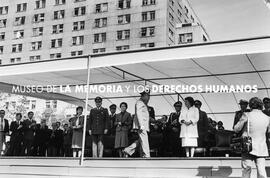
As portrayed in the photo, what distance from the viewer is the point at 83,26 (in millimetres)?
69875

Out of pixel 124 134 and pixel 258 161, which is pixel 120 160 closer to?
pixel 124 134

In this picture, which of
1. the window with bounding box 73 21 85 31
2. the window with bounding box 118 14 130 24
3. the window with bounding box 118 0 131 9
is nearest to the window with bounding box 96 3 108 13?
the window with bounding box 118 0 131 9

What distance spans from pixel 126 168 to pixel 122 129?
5.40 ft

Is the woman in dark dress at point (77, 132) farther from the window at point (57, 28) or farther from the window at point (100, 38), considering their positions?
the window at point (57, 28)

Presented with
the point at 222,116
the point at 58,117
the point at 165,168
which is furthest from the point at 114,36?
the point at 165,168

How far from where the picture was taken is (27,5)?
75500mm

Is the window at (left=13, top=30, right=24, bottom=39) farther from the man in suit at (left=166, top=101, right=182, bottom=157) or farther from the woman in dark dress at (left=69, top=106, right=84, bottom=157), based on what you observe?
the man in suit at (left=166, top=101, right=182, bottom=157)

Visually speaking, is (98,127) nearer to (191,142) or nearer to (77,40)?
(191,142)

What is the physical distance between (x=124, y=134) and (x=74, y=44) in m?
59.8

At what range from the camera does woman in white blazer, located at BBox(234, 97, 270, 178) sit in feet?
22.9

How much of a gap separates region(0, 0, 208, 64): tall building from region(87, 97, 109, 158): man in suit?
51.7 meters

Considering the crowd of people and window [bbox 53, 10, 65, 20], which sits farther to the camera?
window [bbox 53, 10, 65, 20]

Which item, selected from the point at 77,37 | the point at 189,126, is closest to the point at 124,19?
the point at 77,37

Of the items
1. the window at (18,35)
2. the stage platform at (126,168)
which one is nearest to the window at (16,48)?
the window at (18,35)
